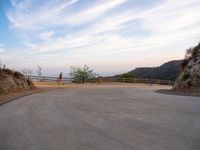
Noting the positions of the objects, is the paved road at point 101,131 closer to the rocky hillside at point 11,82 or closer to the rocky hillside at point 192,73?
the rocky hillside at point 11,82

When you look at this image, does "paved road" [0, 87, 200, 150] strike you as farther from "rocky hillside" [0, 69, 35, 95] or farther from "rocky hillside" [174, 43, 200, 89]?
"rocky hillside" [174, 43, 200, 89]

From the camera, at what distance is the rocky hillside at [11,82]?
26178 mm

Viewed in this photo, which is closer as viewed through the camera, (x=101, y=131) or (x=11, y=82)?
(x=101, y=131)

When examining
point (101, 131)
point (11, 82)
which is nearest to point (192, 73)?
point (11, 82)

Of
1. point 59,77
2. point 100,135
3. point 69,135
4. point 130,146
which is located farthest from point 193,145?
point 59,77

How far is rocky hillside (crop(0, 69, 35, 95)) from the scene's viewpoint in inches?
1031

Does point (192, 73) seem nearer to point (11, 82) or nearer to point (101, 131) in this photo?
point (11, 82)

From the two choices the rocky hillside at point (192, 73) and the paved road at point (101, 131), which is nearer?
the paved road at point (101, 131)

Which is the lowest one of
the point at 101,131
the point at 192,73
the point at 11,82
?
the point at 101,131

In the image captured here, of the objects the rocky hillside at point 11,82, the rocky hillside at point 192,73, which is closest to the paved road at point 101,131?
the rocky hillside at point 11,82

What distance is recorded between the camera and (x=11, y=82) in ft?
91.5

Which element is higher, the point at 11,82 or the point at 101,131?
the point at 11,82

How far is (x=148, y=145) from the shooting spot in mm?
7215

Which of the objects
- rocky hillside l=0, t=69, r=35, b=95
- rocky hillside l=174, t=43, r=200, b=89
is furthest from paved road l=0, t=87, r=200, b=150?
rocky hillside l=174, t=43, r=200, b=89
